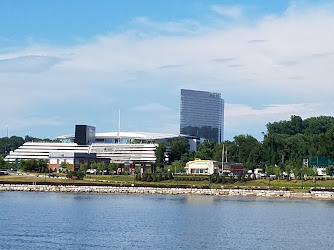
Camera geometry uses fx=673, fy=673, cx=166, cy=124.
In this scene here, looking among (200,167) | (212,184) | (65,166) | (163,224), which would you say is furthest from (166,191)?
(65,166)

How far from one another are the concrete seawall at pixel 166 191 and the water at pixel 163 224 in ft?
39.3

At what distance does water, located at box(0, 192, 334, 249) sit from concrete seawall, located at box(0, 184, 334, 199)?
11988mm

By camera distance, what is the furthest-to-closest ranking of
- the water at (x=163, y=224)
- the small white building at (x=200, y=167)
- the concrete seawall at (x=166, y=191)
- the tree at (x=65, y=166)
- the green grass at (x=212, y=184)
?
the tree at (x=65, y=166)
the small white building at (x=200, y=167)
the green grass at (x=212, y=184)
the concrete seawall at (x=166, y=191)
the water at (x=163, y=224)

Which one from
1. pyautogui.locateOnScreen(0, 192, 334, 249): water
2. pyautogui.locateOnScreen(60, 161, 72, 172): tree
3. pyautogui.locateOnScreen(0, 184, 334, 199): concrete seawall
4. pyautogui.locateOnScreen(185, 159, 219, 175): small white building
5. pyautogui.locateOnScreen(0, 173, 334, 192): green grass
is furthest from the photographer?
pyautogui.locateOnScreen(60, 161, 72, 172): tree

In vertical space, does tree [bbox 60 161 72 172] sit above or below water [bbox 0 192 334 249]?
above

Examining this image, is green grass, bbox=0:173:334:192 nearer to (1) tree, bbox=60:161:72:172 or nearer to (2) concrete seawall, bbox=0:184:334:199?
(2) concrete seawall, bbox=0:184:334:199

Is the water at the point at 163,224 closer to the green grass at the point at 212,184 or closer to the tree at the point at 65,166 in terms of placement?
the green grass at the point at 212,184

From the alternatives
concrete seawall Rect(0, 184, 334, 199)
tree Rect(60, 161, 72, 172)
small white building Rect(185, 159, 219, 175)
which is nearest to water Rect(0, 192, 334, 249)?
concrete seawall Rect(0, 184, 334, 199)

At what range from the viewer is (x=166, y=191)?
386 feet

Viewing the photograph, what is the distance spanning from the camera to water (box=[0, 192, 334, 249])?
53.9 metres

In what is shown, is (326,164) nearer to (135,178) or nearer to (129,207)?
(135,178)

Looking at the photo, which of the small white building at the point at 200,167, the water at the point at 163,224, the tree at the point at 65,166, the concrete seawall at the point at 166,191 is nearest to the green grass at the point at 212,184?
the concrete seawall at the point at 166,191

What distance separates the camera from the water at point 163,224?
177 ft

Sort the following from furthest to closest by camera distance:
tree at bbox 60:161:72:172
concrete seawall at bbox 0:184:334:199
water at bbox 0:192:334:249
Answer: tree at bbox 60:161:72:172
concrete seawall at bbox 0:184:334:199
water at bbox 0:192:334:249
